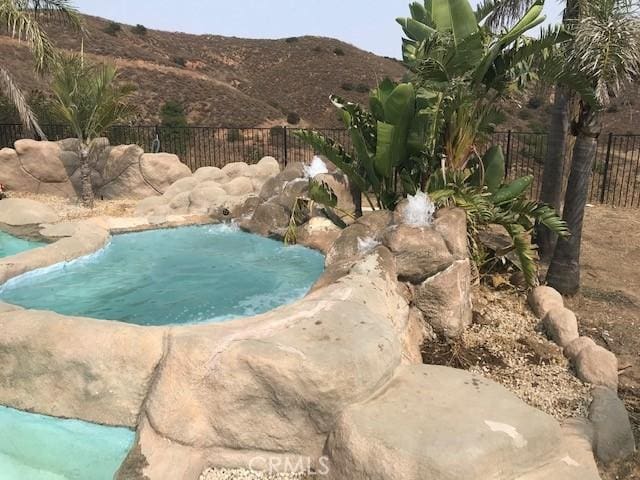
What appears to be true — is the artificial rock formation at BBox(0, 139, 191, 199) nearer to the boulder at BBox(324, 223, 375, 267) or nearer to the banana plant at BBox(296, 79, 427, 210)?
the banana plant at BBox(296, 79, 427, 210)

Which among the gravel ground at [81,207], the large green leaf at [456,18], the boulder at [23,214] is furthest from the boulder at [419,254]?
the gravel ground at [81,207]

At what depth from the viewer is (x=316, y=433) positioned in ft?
11.9

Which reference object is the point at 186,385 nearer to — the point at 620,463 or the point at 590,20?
the point at 620,463

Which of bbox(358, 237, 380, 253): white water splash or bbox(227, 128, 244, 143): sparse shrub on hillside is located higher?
bbox(227, 128, 244, 143): sparse shrub on hillside

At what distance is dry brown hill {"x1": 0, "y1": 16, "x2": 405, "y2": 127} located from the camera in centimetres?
3322

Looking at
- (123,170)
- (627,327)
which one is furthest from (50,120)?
(627,327)

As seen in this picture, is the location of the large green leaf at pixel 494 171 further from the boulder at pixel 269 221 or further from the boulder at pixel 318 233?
the boulder at pixel 269 221

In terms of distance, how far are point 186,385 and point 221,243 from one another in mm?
Answer: 5720

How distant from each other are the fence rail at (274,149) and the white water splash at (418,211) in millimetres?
8646

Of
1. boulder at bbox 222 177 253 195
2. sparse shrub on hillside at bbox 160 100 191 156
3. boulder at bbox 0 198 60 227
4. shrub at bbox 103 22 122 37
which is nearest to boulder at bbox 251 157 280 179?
boulder at bbox 222 177 253 195

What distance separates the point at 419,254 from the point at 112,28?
156ft

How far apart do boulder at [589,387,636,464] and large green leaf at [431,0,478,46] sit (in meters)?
4.04

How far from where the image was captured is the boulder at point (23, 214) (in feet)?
31.0

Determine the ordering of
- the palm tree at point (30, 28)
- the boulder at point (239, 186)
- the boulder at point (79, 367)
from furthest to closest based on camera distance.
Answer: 1. the boulder at point (239, 186)
2. the palm tree at point (30, 28)
3. the boulder at point (79, 367)
